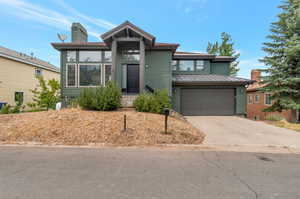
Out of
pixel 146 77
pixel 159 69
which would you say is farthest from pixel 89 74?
pixel 159 69

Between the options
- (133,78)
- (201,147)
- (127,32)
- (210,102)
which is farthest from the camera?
(210,102)

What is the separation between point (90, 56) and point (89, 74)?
141cm

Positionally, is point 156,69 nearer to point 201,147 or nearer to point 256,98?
point 201,147

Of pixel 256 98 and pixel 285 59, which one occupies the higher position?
pixel 285 59

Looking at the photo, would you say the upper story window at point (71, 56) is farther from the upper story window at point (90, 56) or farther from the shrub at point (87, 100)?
the shrub at point (87, 100)

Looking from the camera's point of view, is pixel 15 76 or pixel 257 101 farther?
pixel 257 101

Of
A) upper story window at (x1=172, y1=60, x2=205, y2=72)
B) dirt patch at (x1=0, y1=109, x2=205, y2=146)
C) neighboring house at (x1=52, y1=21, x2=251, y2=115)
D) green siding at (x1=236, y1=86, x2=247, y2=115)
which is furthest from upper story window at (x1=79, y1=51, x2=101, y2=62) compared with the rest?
green siding at (x1=236, y1=86, x2=247, y2=115)

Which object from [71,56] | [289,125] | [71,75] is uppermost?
[71,56]

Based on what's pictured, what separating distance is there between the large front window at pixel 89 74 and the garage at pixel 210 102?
706 cm

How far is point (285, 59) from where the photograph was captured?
10.5 m

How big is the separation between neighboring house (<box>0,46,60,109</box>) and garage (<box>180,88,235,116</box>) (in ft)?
50.4

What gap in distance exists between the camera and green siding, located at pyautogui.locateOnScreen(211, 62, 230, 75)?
1366 centimetres

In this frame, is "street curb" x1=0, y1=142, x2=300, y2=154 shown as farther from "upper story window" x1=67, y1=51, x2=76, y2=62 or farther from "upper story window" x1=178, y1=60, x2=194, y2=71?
"upper story window" x1=178, y1=60, x2=194, y2=71

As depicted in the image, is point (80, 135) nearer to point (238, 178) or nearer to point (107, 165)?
point (107, 165)
